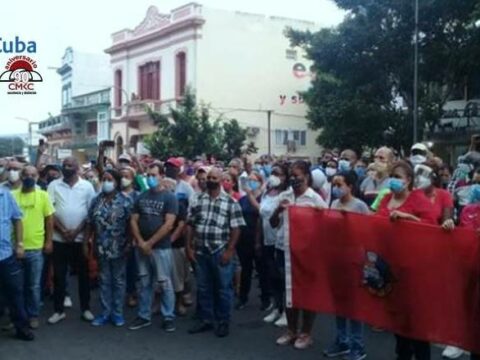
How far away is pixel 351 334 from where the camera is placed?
19.0 feet

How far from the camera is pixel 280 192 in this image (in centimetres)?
706

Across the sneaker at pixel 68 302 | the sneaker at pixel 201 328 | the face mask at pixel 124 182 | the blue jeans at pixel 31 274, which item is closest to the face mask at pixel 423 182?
the sneaker at pixel 201 328

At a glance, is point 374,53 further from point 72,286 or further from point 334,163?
point 72,286

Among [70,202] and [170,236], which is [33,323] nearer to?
[70,202]

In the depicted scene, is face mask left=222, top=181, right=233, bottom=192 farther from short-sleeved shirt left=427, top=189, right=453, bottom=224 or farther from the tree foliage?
the tree foliage

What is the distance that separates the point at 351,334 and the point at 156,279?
2.35 metres

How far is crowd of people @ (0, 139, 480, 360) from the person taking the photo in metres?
6.34

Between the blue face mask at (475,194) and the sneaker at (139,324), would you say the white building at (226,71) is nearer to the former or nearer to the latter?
the sneaker at (139,324)

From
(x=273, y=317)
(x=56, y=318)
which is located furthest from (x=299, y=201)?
(x=56, y=318)

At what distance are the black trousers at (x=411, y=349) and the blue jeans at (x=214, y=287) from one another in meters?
2.03

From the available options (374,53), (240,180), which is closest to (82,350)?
(240,180)

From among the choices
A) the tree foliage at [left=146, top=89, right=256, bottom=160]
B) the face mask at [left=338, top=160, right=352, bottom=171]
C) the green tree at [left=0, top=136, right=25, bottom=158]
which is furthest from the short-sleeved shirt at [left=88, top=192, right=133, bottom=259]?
the green tree at [left=0, top=136, right=25, bottom=158]

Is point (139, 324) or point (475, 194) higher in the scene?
point (475, 194)

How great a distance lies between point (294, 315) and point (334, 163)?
509cm
